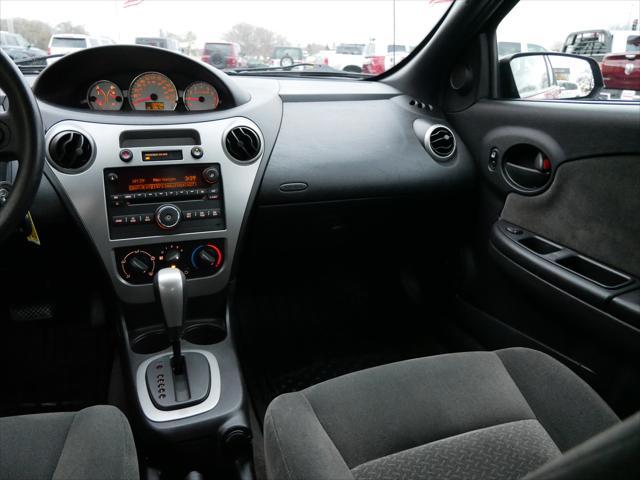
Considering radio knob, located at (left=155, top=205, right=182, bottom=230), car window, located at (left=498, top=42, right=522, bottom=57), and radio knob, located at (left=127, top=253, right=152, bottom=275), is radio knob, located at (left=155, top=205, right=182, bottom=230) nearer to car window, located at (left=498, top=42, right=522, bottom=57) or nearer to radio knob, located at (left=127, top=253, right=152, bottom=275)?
radio knob, located at (left=127, top=253, right=152, bottom=275)

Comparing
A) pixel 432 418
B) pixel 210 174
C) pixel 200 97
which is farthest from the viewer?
pixel 200 97

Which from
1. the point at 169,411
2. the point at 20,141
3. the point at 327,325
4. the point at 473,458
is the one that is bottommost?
the point at 327,325

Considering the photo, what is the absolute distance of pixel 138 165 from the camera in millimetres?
1521

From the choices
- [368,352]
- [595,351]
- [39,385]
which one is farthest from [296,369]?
[595,351]

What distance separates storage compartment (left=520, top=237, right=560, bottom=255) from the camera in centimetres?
164

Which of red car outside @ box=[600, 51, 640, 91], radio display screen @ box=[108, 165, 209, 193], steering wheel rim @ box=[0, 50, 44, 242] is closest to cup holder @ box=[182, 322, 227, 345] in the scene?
radio display screen @ box=[108, 165, 209, 193]

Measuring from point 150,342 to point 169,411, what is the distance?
0.97 feet

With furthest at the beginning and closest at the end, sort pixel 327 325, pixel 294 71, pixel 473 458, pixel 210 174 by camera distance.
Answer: pixel 327 325
pixel 294 71
pixel 210 174
pixel 473 458

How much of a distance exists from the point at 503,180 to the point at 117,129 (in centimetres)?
129

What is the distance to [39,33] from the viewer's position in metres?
1.70

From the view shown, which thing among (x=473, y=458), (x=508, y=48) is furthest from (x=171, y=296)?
(x=508, y=48)

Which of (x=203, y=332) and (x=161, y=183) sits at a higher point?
(x=161, y=183)

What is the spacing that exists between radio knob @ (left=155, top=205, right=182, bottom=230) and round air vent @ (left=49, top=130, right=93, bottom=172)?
24cm

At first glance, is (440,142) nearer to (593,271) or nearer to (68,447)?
(593,271)
